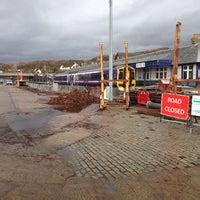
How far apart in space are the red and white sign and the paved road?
46 cm

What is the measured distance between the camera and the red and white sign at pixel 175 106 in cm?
1026

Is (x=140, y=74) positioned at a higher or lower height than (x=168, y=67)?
lower

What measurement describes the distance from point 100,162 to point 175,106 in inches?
199

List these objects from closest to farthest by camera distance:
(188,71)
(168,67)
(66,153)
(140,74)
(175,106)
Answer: (66,153), (175,106), (188,71), (168,67), (140,74)

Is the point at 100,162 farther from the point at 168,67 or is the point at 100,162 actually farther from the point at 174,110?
the point at 168,67

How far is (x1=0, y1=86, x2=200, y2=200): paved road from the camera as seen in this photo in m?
4.99

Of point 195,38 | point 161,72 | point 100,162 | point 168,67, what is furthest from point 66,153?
point 195,38

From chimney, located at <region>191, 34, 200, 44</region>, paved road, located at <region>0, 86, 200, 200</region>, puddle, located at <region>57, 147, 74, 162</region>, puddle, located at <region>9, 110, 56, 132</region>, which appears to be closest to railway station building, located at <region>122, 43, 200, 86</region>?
chimney, located at <region>191, 34, 200, 44</region>

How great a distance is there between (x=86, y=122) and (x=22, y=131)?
285 centimetres

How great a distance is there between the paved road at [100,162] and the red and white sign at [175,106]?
462 millimetres

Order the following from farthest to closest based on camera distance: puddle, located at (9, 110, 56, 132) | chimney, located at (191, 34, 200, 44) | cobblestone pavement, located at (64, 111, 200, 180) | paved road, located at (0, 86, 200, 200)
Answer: chimney, located at (191, 34, 200, 44), puddle, located at (9, 110, 56, 132), cobblestone pavement, located at (64, 111, 200, 180), paved road, located at (0, 86, 200, 200)

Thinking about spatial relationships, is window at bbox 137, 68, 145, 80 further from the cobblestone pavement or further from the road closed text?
the cobblestone pavement

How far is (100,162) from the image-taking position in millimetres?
6637

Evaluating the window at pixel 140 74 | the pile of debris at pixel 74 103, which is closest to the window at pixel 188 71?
the window at pixel 140 74
